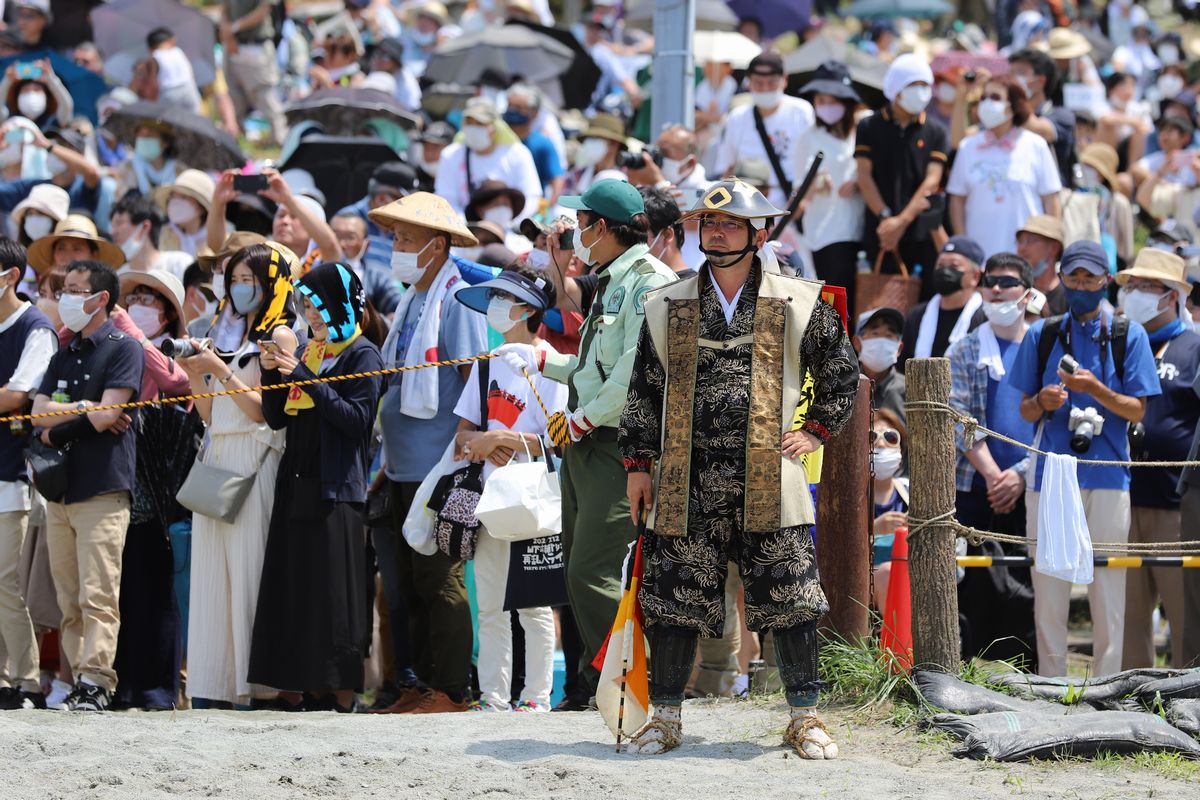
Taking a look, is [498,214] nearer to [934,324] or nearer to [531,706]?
[934,324]

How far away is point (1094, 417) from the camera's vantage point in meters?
8.58

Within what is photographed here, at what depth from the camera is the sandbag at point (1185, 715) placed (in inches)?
260

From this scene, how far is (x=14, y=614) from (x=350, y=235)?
10.8 ft

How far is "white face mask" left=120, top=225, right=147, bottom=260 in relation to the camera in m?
11.2

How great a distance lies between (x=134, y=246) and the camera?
1122 cm

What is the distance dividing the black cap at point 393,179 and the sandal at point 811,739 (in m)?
6.21

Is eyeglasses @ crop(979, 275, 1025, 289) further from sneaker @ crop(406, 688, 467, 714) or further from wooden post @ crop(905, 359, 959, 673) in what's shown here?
sneaker @ crop(406, 688, 467, 714)

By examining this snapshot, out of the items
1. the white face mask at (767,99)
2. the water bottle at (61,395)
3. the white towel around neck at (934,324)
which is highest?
the white face mask at (767,99)

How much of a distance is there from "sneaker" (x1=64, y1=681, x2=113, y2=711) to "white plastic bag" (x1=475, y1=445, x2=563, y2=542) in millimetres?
2118

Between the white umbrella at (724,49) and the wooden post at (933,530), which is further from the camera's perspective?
the white umbrella at (724,49)

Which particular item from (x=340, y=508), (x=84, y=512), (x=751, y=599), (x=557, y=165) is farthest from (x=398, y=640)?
(x=557, y=165)

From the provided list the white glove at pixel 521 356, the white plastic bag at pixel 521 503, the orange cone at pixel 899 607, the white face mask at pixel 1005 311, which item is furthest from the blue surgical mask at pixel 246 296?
the white face mask at pixel 1005 311

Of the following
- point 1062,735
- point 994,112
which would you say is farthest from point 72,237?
point 1062,735

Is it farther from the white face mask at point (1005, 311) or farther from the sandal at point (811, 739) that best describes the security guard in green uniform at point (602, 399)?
the white face mask at point (1005, 311)
